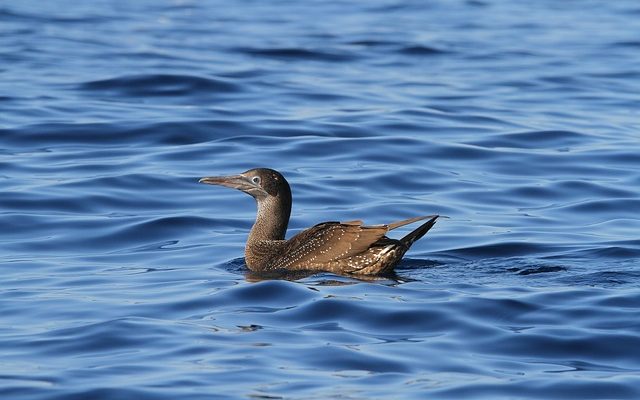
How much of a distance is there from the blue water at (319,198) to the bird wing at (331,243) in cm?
24

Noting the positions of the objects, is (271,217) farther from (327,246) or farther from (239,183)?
(327,246)

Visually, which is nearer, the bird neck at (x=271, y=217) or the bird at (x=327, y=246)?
the bird at (x=327, y=246)

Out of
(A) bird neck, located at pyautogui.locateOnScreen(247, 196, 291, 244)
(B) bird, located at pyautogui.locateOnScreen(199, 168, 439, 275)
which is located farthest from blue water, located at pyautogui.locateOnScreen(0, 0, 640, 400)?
(A) bird neck, located at pyautogui.locateOnScreen(247, 196, 291, 244)

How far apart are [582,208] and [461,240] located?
2.18 m

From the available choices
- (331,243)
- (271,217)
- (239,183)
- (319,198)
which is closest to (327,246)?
(331,243)

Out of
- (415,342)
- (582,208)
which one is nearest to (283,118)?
(582,208)

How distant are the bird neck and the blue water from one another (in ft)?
1.36

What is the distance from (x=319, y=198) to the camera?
49.8ft

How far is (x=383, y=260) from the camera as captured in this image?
456 inches

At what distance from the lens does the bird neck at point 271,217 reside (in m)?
12.6

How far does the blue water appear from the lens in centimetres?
901

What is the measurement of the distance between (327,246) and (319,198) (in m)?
3.49

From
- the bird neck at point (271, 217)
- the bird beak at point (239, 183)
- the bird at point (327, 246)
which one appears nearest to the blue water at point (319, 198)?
the bird at point (327, 246)

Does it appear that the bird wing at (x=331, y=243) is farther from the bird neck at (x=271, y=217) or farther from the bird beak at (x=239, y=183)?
the bird beak at (x=239, y=183)
